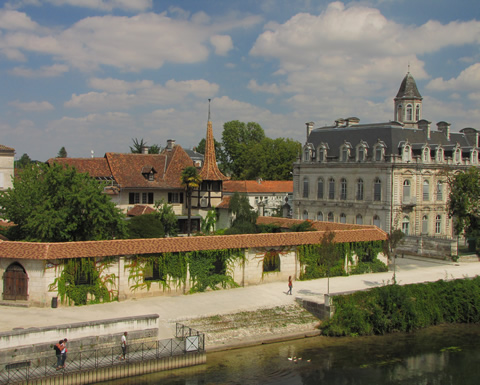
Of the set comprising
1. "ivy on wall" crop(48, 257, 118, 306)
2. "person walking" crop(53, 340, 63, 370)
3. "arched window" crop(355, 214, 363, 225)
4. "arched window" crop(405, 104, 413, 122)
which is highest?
"arched window" crop(405, 104, 413, 122)

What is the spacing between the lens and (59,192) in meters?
30.5

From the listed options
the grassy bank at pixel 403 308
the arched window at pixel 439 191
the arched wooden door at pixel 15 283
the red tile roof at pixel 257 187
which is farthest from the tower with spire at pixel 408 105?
the arched wooden door at pixel 15 283

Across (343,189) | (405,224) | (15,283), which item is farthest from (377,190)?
(15,283)

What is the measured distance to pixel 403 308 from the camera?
2889 centimetres

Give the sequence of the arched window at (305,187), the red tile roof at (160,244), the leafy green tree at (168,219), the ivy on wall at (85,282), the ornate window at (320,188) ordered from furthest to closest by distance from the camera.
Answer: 1. the arched window at (305,187)
2. the ornate window at (320,188)
3. the leafy green tree at (168,219)
4. the ivy on wall at (85,282)
5. the red tile roof at (160,244)

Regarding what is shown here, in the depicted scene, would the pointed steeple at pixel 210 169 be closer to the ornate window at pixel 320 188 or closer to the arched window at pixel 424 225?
the ornate window at pixel 320 188

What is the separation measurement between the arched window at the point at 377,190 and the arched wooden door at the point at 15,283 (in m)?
34.2

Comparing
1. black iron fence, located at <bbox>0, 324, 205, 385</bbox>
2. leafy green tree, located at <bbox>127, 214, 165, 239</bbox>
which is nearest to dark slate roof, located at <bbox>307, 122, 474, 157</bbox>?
leafy green tree, located at <bbox>127, 214, 165, 239</bbox>

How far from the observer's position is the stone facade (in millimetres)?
50438

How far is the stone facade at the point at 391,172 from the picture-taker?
50.4 meters

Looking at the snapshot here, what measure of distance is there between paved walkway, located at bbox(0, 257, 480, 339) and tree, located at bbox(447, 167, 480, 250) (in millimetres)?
8808

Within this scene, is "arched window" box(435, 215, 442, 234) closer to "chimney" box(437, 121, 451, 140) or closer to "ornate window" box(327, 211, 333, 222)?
"chimney" box(437, 121, 451, 140)

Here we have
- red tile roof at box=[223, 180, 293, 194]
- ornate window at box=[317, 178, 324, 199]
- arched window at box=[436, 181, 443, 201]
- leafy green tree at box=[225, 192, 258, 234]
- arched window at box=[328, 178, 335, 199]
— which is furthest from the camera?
red tile roof at box=[223, 180, 293, 194]

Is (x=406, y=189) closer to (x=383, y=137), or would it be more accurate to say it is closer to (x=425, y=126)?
(x=383, y=137)
